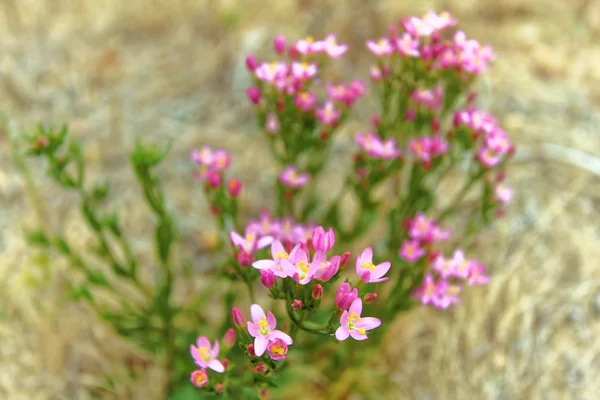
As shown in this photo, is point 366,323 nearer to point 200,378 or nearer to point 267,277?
point 267,277

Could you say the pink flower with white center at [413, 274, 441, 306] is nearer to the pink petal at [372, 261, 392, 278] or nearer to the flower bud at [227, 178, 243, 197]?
the pink petal at [372, 261, 392, 278]

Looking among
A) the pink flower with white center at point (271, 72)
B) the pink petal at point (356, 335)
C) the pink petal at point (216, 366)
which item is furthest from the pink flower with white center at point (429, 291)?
the pink flower with white center at point (271, 72)

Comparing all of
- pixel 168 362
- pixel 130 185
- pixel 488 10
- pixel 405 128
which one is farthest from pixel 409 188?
pixel 488 10

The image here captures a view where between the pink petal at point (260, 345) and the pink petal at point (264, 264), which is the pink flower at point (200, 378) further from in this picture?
the pink petal at point (264, 264)

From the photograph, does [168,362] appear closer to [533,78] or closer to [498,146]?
[498,146]

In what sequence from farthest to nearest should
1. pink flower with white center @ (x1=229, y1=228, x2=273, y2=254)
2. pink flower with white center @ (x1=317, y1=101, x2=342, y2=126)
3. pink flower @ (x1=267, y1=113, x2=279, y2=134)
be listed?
pink flower @ (x1=267, y1=113, x2=279, y2=134) → pink flower with white center @ (x1=317, y1=101, x2=342, y2=126) → pink flower with white center @ (x1=229, y1=228, x2=273, y2=254)

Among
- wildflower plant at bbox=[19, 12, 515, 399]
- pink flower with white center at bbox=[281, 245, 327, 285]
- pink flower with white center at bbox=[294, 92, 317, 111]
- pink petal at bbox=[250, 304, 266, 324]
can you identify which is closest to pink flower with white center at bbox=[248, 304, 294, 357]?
pink petal at bbox=[250, 304, 266, 324]

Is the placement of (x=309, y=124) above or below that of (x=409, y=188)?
above
